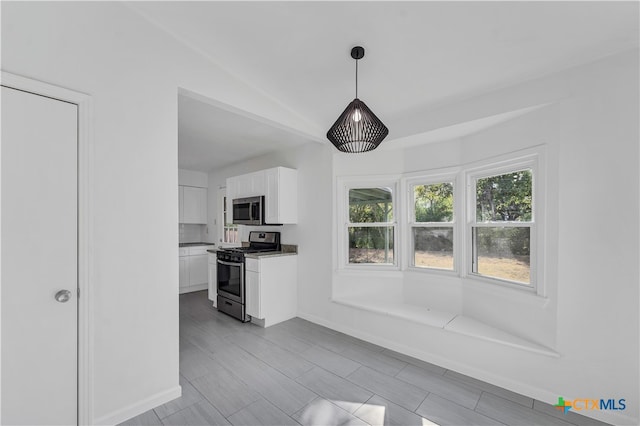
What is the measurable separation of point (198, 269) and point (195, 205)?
4.46ft

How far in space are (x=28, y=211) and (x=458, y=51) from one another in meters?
2.97

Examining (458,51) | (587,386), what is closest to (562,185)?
(458,51)

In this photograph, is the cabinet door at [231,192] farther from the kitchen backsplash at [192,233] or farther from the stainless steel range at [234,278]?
the kitchen backsplash at [192,233]

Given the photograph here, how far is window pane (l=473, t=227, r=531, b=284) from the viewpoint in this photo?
254cm

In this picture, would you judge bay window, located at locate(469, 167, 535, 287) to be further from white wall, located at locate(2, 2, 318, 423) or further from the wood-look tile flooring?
white wall, located at locate(2, 2, 318, 423)

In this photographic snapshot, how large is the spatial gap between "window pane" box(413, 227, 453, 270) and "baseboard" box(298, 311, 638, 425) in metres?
0.99

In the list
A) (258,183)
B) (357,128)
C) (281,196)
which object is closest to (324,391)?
(357,128)

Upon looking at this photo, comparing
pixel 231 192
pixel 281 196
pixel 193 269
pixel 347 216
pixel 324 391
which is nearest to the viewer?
pixel 324 391

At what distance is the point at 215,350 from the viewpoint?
297cm

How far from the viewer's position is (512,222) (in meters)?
2.62

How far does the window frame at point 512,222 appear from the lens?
2326mm

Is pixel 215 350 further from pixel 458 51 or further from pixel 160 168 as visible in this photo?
pixel 458 51

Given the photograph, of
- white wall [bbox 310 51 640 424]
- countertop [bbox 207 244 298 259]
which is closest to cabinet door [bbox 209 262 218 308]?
countertop [bbox 207 244 298 259]

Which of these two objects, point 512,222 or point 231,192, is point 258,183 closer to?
point 231,192
